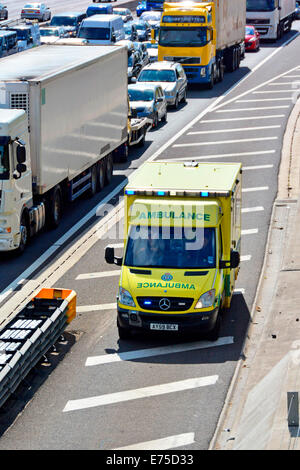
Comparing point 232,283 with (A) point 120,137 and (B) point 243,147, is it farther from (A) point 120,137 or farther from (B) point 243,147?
(B) point 243,147

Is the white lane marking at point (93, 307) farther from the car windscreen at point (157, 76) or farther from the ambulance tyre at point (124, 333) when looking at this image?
the car windscreen at point (157, 76)

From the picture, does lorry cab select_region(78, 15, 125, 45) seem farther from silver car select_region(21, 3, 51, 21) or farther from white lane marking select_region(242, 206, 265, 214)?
white lane marking select_region(242, 206, 265, 214)

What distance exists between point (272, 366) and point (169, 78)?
92.2 ft

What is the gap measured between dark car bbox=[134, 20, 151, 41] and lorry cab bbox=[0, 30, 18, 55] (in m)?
11.2

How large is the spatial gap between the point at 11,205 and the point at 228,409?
29.2ft

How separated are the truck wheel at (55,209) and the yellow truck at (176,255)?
683 centimetres

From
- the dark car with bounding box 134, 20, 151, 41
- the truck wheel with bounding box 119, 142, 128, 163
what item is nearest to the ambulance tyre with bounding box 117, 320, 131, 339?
the truck wheel with bounding box 119, 142, 128, 163

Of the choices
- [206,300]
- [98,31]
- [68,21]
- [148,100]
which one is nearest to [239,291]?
[206,300]

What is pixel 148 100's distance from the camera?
127 ft

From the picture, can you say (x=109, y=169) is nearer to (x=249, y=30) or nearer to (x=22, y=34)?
(x=22, y=34)

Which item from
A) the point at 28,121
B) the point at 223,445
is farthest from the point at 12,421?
the point at 28,121

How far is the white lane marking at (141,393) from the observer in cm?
1534

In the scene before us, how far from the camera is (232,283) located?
64.2 feet

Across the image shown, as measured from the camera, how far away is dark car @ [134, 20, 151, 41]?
65.3 m
